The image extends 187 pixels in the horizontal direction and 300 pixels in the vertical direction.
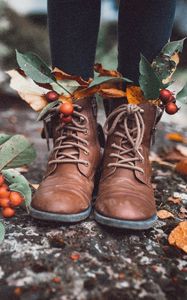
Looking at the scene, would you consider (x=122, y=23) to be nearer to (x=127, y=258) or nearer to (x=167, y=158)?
(x=127, y=258)

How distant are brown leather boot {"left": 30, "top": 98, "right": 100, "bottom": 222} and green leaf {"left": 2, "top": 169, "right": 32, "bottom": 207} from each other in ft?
0.09

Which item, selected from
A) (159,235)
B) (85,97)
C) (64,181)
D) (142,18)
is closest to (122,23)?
(142,18)

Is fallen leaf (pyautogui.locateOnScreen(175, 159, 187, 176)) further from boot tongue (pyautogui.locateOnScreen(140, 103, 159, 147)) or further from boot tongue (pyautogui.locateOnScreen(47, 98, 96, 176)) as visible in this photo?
boot tongue (pyautogui.locateOnScreen(47, 98, 96, 176))

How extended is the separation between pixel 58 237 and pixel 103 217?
5.3 inches

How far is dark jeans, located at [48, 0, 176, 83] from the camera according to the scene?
3.92 ft

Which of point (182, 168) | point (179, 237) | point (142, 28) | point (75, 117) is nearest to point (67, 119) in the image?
point (75, 117)

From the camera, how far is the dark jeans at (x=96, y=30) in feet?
3.92

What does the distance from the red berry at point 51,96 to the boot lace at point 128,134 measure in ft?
0.61

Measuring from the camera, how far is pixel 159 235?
1.13 meters

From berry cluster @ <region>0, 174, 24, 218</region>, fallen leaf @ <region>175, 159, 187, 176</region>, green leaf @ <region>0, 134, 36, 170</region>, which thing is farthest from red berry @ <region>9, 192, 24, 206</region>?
fallen leaf @ <region>175, 159, 187, 176</region>

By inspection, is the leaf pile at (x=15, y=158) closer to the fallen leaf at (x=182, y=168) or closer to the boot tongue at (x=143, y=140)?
the boot tongue at (x=143, y=140)

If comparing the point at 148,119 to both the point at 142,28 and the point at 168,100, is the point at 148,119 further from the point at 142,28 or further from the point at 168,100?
the point at 142,28

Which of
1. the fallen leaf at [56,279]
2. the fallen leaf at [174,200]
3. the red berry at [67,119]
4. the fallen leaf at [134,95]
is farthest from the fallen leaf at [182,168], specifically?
the fallen leaf at [56,279]

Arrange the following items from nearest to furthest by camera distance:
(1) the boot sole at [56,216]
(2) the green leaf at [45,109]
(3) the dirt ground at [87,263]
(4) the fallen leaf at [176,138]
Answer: (3) the dirt ground at [87,263]
(1) the boot sole at [56,216]
(2) the green leaf at [45,109]
(4) the fallen leaf at [176,138]
